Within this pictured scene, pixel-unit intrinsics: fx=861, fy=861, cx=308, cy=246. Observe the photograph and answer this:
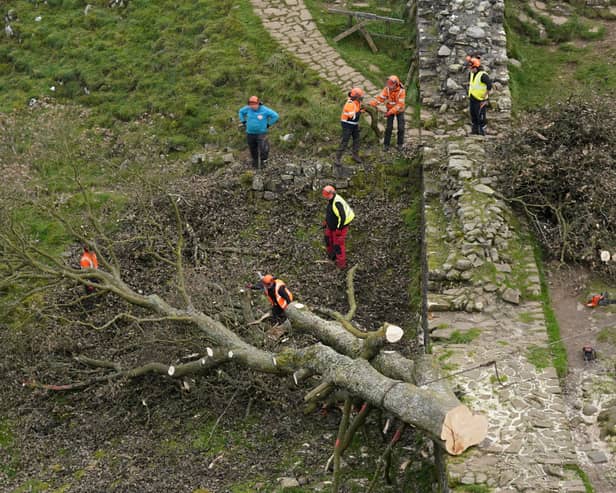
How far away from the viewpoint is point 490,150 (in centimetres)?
1349

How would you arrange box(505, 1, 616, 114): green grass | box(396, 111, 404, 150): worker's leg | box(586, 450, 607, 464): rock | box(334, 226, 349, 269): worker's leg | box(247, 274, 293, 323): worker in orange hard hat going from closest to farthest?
1. box(586, 450, 607, 464): rock
2. box(247, 274, 293, 323): worker in orange hard hat
3. box(334, 226, 349, 269): worker's leg
4. box(396, 111, 404, 150): worker's leg
5. box(505, 1, 616, 114): green grass

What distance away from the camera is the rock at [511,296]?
428 inches

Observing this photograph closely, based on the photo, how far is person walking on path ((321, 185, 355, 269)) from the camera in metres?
12.9

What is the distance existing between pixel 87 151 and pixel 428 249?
7706 millimetres

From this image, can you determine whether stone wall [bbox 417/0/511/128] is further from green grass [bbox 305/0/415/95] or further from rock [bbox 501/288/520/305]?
rock [bbox 501/288/520/305]

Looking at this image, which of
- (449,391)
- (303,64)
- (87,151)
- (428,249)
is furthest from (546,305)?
(87,151)

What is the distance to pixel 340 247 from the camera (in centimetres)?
1323

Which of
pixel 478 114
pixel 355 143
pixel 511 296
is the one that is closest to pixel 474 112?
pixel 478 114

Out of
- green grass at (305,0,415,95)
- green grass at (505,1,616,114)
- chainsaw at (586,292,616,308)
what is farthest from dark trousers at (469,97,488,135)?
chainsaw at (586,292,616,308)

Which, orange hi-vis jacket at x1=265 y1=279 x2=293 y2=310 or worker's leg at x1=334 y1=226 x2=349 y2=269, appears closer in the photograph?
orange hi-vis jacket at x1=265 y1=279 x2=293 y2=310

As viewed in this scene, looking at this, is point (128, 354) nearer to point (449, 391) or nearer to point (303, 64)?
point (449, 391)

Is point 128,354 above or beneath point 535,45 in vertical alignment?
beneath

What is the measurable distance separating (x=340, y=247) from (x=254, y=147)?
2.97 metres

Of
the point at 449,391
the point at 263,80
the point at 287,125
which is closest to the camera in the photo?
the point at 449,391
